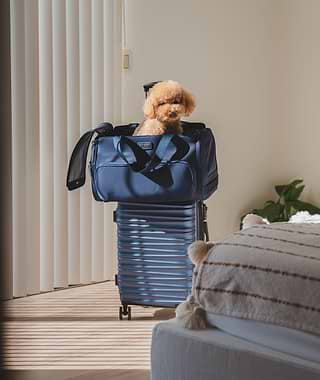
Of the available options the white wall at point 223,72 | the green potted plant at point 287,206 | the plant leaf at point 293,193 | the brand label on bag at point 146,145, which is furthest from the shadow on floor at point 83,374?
the plant leaf at point 293,193

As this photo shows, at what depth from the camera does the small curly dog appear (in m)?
2.72

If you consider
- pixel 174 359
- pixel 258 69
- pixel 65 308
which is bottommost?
pixel 65 308

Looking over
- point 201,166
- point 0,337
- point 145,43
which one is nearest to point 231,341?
point 0,337

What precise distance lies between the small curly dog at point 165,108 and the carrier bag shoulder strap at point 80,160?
18 cm

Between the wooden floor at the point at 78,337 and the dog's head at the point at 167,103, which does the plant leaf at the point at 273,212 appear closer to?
the wooden floor at the point at 78,337

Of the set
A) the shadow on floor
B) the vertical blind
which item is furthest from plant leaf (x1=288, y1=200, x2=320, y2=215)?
the shadow on floor

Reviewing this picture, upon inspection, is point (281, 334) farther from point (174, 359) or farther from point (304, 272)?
point (174, 359)

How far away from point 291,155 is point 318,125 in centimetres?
26

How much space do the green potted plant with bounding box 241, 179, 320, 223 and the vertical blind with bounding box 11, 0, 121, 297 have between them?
1005 millimetres

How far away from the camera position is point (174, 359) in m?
1.57

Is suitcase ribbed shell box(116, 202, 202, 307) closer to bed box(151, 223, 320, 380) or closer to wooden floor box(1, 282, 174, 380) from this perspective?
wooden floor box(1, 282, 174, 380)

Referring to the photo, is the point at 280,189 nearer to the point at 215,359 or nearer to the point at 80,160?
the point at 80,160

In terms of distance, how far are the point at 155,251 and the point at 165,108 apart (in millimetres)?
580

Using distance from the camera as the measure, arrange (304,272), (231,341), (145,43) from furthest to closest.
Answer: (145,43), (231,341), (304,272)
